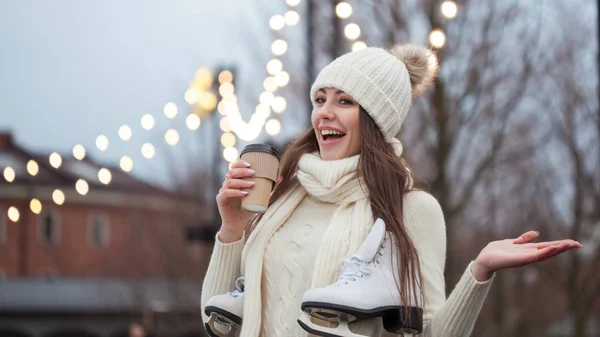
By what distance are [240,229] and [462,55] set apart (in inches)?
387

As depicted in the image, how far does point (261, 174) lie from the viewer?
11.5 ft

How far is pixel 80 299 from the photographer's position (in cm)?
4362

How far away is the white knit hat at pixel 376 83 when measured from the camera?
3.71 metres

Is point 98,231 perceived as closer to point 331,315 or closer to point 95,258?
point 95,258

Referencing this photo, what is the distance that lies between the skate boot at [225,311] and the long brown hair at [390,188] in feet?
0.93

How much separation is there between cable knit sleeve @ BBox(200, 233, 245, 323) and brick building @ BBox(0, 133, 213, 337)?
15.3 metres

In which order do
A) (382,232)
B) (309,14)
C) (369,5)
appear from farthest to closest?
(369,5) < (309,14) < (382,232)

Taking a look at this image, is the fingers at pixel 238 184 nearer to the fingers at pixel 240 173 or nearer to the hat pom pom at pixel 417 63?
the fingers at pixel 240 173

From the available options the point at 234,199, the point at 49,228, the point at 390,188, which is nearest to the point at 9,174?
the point at 234,199

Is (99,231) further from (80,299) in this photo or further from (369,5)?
(369,5)

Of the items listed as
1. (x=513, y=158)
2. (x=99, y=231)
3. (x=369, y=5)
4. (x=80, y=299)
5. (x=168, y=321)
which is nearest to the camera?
(x=369, y=5)

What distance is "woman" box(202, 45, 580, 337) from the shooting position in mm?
3461

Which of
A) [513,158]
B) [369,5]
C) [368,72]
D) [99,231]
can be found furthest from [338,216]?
[99,231]

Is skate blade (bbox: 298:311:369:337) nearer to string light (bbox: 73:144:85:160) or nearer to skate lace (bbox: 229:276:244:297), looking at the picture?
skate lace (bbox: 229:276:244:297)
